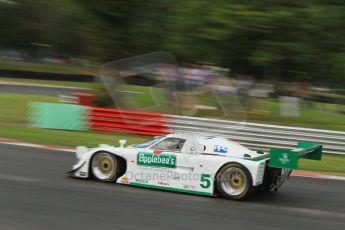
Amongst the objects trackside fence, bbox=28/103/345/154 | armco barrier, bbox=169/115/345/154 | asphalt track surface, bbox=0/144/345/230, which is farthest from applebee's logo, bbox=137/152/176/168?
armco barrier, bbox=169/115/345/154

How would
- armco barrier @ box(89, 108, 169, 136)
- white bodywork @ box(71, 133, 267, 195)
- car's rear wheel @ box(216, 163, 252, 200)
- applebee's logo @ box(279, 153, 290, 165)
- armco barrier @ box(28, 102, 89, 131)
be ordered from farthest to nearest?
1. armco barrier @ box(28, 102, 89, 131)
2. armco barrier @ box(89, 108, 169, 136)
3. white bodywork @ box(71, 133, 267, 195)
4. car's rear wheel @ box(216, 163, 252, 200)
5. applebee's logo @ box(279, 153, 290, 165)

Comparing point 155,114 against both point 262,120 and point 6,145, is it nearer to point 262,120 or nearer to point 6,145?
point 6,145

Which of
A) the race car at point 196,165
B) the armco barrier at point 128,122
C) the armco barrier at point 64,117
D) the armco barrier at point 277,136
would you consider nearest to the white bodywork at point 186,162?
the race car at point 196,165

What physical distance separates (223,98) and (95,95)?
265 inches

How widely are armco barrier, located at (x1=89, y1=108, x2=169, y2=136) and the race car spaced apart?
667 centimetres

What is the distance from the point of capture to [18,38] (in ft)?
216

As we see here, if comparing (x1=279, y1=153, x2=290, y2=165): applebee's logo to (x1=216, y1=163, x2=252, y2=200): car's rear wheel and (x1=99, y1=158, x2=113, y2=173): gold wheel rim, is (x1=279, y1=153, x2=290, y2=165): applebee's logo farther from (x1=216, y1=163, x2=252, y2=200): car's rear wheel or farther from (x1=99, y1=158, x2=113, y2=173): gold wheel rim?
(x1=99, y1=158, x2=113, y2=173): gold wheel rim

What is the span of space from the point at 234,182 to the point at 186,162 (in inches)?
31.2

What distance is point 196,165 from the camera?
8.27 metres

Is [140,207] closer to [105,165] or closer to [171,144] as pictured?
[171,144]

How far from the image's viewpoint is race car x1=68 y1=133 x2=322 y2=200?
7.96 m

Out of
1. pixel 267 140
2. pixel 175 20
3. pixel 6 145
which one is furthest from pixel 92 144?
pixel 175 20

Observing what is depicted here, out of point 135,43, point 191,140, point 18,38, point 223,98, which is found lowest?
point 191,140

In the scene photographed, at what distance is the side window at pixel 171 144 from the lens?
28.0 feet
